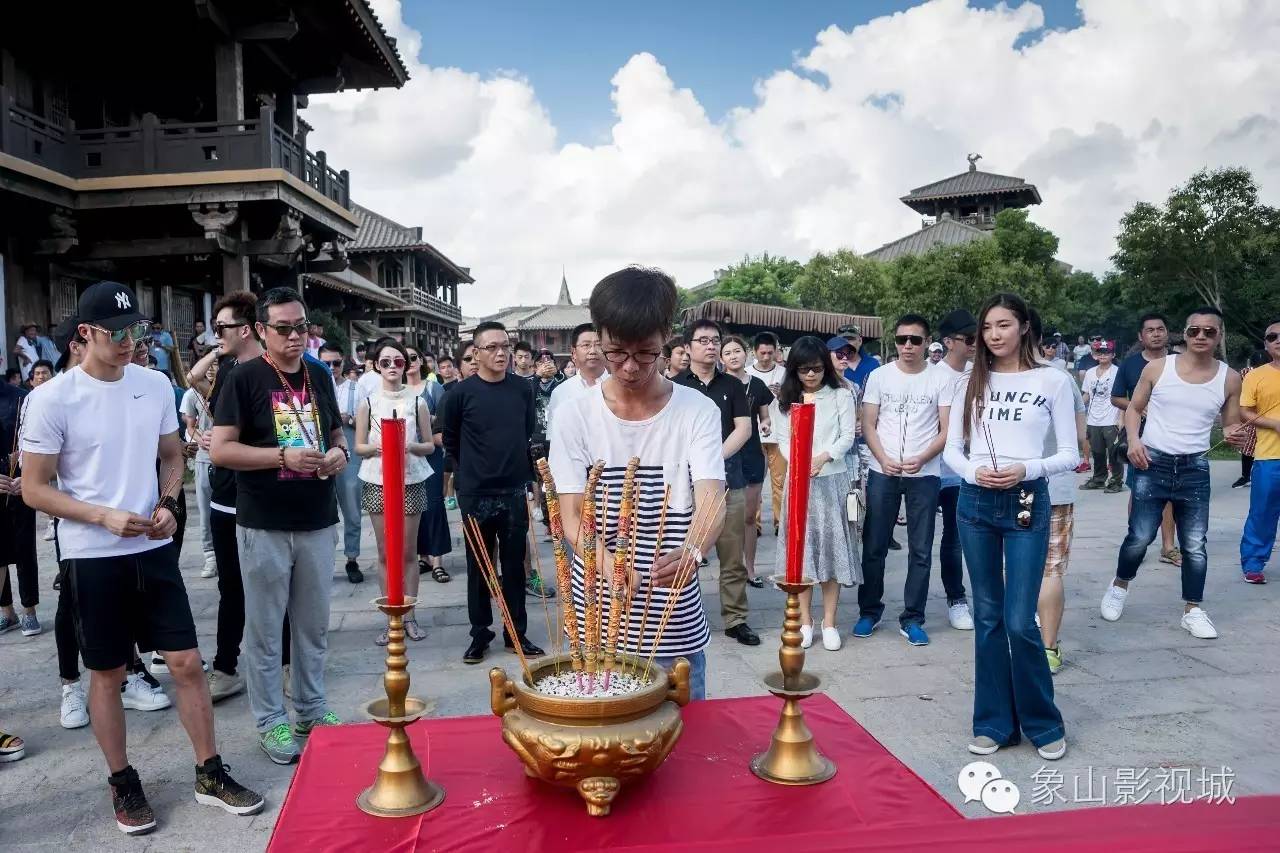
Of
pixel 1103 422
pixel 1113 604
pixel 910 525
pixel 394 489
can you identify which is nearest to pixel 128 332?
pixel 394 489

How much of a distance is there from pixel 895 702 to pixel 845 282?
27.5 metres

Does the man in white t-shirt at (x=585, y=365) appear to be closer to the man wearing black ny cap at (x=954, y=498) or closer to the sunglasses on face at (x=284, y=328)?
the man wearing black ny cap at (x=954, y=498)

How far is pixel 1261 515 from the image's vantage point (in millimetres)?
5543

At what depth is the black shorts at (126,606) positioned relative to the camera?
2.71m

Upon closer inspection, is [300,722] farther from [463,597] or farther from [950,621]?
[950,621]

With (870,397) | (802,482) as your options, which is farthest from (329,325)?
(802,482)

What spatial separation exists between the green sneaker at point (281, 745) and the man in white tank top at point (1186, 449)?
14.7 ft

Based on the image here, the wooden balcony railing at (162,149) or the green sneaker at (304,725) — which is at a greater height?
the wooden balcony railing at (162,149)

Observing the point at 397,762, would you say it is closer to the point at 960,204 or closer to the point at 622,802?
the point at 622,802

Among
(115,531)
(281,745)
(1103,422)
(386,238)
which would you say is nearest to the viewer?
(115,531)

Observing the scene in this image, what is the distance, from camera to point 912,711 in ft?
12.3

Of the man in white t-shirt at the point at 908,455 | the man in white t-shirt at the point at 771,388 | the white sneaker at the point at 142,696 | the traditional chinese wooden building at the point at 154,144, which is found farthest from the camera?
the traditional chinese wooden building at the point at 154,144

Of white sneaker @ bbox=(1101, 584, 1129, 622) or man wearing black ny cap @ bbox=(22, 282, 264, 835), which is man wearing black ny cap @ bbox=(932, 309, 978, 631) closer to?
white sneaker @ bbox=(1101, 584, 1129, 622)

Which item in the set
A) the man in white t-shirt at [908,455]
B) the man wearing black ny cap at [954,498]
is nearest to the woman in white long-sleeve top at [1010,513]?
the man in white t-shirt at [908,455]
